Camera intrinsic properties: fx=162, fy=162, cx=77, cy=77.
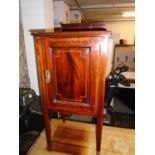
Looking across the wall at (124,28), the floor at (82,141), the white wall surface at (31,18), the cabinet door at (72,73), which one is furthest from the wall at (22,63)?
the wall at (124,28)

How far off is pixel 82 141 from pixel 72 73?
0.66 meters

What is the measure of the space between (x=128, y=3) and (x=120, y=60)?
1223mm

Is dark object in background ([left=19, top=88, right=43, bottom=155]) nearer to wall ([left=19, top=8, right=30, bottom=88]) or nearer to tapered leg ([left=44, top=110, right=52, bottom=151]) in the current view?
tapered leg ([left=44, top=110, right=52, bottom=151])

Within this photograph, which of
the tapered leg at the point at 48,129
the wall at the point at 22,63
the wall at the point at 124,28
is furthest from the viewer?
the wall at the point at 124,28

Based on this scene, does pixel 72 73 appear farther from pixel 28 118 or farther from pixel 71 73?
pixel 28 118

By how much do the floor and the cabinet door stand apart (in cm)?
37

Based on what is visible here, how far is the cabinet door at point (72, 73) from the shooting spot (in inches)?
40.0

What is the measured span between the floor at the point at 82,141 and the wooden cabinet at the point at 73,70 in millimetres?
181

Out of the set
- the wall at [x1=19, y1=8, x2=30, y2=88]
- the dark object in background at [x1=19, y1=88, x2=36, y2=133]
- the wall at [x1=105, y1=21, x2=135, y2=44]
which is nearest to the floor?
the dark object in background at [x1=19, y1=88, x2=36, y2=133]

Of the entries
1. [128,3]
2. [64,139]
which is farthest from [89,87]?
[128,3]

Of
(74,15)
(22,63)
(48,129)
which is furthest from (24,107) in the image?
(74,15)

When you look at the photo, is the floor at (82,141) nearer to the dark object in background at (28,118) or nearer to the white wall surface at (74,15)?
the dark object in background at (28,118)
